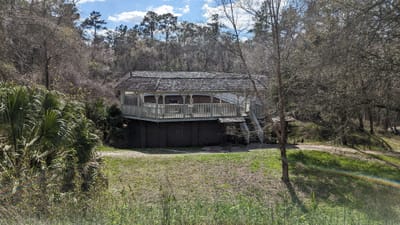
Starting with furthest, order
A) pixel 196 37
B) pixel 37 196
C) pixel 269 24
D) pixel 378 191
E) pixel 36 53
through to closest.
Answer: pixel 196 37, pixel 36 53, pixel 269 24, pixel 378 191, pixel 37 196

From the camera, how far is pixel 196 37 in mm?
52375

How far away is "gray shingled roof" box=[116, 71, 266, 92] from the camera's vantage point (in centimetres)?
2389

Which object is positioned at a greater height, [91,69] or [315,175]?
[91,69]

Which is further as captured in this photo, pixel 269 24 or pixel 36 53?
pixel 36 53

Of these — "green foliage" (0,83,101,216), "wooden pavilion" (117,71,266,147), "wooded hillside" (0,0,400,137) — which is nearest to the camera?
"green foliage" (0,83,101,216)

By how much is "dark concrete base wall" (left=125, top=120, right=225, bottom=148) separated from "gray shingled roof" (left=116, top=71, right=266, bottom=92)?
7.89ft

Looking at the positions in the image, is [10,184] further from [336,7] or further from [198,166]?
[198,166]

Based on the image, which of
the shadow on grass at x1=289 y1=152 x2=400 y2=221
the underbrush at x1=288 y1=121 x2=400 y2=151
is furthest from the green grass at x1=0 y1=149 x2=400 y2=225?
the underbrush at x1=288 y1=121 x2=400 y2=151

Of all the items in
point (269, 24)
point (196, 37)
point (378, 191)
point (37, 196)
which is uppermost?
point (196, 37)

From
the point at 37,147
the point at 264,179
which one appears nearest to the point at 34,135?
the point at 37,147

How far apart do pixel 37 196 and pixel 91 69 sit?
92.5 feet

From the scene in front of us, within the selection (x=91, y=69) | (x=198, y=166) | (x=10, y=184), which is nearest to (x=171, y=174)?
(x=198, y=166)

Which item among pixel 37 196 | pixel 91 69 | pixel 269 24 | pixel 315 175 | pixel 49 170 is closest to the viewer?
pixel 37 196

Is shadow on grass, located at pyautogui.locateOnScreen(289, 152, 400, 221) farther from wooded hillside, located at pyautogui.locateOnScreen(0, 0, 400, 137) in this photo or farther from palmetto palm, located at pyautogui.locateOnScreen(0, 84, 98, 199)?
palmetto palm, located at pyautogui.locateOnScreen(0, 84, 98, 199)
